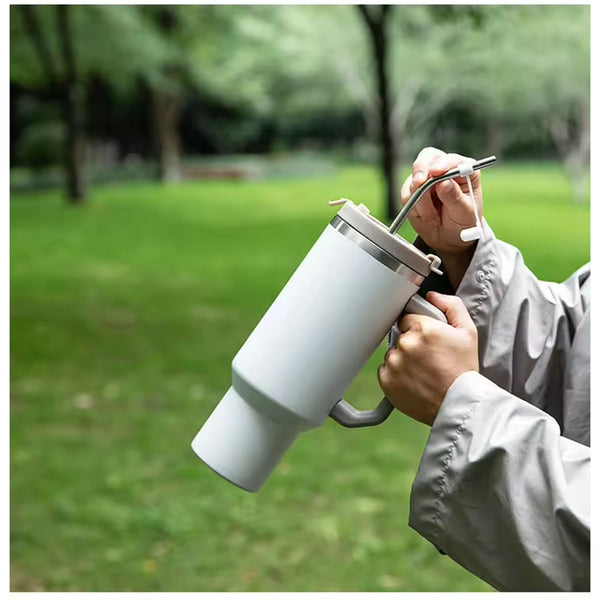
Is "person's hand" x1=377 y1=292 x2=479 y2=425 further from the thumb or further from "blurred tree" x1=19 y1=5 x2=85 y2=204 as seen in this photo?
"blurred tree" x1=19 y1=5 x2=85 y2=204

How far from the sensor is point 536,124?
20.8 meters

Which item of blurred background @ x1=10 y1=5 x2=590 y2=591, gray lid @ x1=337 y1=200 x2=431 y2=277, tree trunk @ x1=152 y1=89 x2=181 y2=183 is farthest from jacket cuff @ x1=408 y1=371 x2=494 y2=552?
tree trunk @ x1=152 y1=89 x2=181 y2=183

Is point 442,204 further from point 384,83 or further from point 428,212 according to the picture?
point 384,83

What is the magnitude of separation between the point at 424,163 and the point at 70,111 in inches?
569

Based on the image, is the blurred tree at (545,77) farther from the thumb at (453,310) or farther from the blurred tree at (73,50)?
the thumb at (453,310)

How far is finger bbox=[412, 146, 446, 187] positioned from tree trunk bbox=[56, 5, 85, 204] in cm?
1292

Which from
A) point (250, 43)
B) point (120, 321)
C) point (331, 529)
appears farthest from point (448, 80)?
point (331, 529)

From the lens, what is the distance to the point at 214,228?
484 inches

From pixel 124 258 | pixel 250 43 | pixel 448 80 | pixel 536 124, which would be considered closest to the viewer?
pixel 124 258

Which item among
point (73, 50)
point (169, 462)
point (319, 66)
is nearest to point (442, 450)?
point (169, 462)

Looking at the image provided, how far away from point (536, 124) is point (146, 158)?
9646mm

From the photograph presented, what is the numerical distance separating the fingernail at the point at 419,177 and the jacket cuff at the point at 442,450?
27 centimetres
